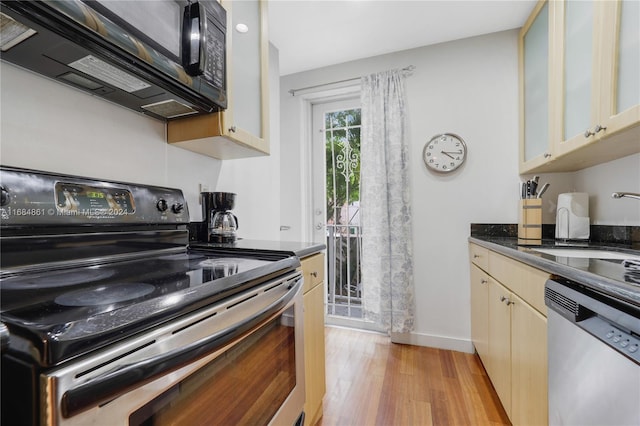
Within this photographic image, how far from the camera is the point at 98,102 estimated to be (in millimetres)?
1018

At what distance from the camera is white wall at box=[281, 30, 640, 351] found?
2160 millimetres

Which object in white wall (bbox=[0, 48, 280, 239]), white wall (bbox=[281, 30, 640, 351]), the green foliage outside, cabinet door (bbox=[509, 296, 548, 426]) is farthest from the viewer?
the green foliage outside

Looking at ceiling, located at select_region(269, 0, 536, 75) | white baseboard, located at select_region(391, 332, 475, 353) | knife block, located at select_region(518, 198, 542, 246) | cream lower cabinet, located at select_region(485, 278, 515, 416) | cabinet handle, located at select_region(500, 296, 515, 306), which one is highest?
ceiling, located at select_region(269, 0, 536, 75)

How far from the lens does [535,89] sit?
1.86m

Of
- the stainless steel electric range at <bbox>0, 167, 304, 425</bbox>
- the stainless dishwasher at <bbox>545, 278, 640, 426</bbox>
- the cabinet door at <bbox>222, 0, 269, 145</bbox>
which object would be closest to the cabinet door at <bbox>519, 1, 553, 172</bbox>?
the stainless dishwasher at <bbox>545, 278, 640, 426</bbox>

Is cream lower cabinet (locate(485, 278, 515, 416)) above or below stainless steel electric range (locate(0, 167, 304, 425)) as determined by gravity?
below

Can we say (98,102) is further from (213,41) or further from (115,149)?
(213,41)

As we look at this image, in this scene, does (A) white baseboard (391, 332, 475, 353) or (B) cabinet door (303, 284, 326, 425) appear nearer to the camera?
(B) cabinet door (303, 284, 326, 425)

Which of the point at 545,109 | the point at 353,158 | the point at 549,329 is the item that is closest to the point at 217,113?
the point at 549,329

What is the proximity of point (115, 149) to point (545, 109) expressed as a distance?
2.31 m

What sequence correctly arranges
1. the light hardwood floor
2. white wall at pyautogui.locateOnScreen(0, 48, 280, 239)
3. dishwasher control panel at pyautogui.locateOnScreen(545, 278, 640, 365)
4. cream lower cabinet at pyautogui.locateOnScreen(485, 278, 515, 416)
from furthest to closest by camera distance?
the light hardwood floor < cream lower cabinet at pyautogui.locateOnScreen(485, 278, 515, 416) < white wall at pyautogui.locateOnScreen(0, 48, 280, 239) < dishwasher control panel at pyautogui.locateOnScreen(545, 278, 640, 365)

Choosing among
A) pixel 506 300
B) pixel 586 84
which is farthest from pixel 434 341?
pixel 586 84

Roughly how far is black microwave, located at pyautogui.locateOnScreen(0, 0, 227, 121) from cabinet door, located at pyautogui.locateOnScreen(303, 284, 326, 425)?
0.97 meters

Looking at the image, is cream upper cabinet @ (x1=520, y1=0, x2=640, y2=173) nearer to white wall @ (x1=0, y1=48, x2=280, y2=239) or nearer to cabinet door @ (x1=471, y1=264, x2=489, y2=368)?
cabinet door @ (x1=471, y1=264, x2=489, y2=368)
